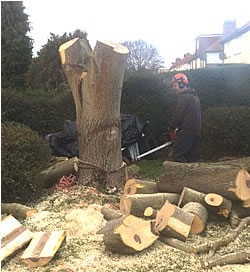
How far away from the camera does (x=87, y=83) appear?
477 centimetres

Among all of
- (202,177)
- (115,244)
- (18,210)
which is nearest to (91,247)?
(115,244)

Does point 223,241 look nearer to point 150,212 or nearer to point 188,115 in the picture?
point 150,212

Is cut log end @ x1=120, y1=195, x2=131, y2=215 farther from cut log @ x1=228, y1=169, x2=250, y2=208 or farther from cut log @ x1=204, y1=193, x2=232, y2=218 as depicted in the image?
cut log @ x1=228, y1=169, x2=250, y2=208

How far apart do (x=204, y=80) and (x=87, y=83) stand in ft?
18.7

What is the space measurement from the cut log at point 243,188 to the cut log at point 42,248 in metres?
2.01

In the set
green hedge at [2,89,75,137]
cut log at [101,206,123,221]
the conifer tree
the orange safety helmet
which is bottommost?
cut log at [101,206,123,221]

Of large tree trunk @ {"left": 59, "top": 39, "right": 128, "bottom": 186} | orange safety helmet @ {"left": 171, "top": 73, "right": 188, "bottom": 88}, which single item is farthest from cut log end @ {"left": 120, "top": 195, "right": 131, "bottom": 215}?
orange safety helmet @ {"left": 171, "top": 73, "right": 188, "bottom": 88}

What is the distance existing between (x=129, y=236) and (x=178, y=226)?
0.56m

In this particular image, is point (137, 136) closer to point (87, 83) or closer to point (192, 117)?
point (192, 117)

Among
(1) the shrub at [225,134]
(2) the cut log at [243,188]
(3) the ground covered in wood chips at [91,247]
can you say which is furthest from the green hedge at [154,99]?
(2) the cut log at [243,188]

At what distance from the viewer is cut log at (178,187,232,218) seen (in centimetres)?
372

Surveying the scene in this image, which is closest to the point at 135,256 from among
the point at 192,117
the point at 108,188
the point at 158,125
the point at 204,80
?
the point at 108,188

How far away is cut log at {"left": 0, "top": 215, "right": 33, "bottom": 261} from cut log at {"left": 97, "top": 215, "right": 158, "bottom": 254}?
744 millimetres

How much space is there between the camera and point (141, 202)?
12.7 feet
